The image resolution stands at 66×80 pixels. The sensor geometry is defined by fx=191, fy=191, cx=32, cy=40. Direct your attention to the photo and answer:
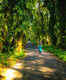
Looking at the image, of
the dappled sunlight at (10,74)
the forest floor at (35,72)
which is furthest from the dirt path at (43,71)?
the dappled sunlight at (10,74)

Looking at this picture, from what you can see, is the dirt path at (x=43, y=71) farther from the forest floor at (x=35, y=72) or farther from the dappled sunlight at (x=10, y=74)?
the dappled sunlight at (x=10, y=74)

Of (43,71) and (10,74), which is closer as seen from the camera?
(10,74)

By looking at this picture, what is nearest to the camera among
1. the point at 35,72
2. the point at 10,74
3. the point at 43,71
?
the point at 10,74

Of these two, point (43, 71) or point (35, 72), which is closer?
point (35, 72)

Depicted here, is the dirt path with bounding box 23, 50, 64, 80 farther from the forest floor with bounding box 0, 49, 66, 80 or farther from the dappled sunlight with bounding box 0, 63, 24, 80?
the dappled sunlight with bounding box 0, 63, 24, 80

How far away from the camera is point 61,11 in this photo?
5.16m

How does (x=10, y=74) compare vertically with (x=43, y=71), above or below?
above

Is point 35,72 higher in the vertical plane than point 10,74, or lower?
lower

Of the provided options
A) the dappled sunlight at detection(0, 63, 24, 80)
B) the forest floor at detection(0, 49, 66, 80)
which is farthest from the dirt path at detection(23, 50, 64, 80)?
the dappled sunlight at detection(0, 63, 24, 80)

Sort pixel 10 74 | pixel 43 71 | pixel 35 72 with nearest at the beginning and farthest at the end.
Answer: pixel 10 74 < pixel 35 72 < pixel 43 71

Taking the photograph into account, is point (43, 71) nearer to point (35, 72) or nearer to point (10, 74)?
point (35, 72)

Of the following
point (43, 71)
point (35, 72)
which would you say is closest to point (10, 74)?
point (35, 72)

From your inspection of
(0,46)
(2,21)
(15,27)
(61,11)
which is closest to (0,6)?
(2,21)

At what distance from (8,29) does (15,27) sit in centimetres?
117
